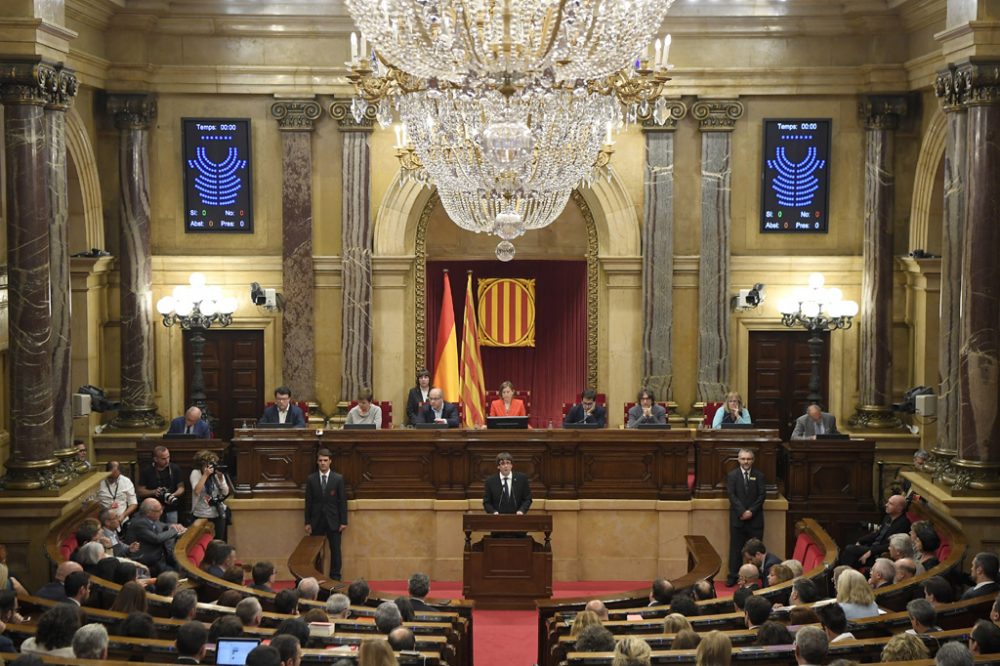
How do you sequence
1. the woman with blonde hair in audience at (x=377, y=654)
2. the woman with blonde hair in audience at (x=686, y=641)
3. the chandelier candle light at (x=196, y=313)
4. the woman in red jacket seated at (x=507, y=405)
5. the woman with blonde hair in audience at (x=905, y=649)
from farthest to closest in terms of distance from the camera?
the chandelier candle light at (x=196, y=313)
the woman in red jacket seated at (x=507, y=405)
the woman with blonde hair in audience at (x=686, y=641)
the woman with blonde hair in audience at (x=905, y=649)
the woman with blonde hair in audience at (x=377, y=654)

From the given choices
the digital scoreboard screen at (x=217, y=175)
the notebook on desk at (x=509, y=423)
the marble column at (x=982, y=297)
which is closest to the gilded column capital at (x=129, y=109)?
the digital scoreboard screen at (x=217, y=175)

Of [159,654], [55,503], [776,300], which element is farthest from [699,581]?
[776,300]

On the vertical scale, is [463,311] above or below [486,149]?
below

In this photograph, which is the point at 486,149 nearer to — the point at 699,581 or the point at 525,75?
the point at 525,75

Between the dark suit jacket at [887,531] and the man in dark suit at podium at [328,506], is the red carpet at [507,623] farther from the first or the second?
the dark suit jacket at [887,531]

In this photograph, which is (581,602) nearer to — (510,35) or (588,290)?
(510,35)

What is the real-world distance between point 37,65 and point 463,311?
8030mm

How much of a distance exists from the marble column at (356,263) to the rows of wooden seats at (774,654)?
9.54 metres

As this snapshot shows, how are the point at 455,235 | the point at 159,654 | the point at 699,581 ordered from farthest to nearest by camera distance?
the point at 455,235
the point at 699,581
the point at 159,654

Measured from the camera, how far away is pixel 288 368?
17.3 meters

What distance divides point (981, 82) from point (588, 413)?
17.8 ft

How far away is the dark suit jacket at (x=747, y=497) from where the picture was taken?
13.9 metres

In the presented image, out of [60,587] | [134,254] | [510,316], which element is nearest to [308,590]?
[60,587]

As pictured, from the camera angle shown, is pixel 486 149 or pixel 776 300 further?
pixel 776 300
